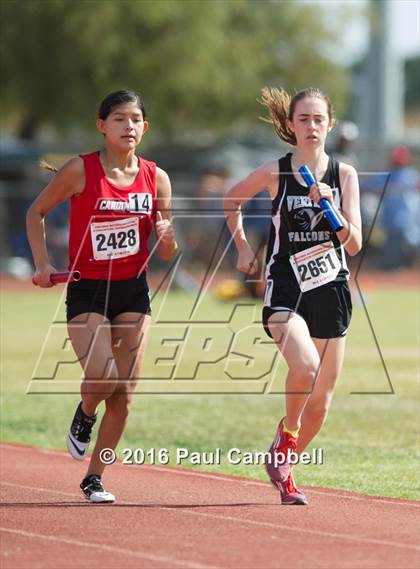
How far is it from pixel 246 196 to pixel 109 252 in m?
0.92

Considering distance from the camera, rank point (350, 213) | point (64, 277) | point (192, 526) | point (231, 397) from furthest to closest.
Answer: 1. point (231, 397)
2. point (350, 213)
3. point (64, 277)
4. point (192, 526)

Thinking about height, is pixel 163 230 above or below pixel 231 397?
above

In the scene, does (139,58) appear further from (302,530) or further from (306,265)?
(302,530)

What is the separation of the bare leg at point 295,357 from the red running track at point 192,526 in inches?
23.6

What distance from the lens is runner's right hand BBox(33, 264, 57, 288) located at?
25.9 ft

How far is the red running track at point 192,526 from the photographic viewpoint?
6.65 meters

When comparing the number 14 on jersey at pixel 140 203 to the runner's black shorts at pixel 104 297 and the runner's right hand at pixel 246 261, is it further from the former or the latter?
the runner's right hand at pixel 246 261

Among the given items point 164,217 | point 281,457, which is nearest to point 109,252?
point 164,217

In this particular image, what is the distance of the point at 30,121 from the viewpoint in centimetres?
4159

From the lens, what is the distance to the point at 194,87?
3875cm

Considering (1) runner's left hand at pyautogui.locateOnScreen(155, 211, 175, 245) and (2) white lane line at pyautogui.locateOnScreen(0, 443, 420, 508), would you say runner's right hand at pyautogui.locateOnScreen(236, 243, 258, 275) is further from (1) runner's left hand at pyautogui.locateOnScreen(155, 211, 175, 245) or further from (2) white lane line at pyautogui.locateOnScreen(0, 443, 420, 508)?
(2) white lane line at pyautogui.locateOnScreen(0, 443, 420, 508)

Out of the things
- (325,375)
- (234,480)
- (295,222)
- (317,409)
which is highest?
(295,222)

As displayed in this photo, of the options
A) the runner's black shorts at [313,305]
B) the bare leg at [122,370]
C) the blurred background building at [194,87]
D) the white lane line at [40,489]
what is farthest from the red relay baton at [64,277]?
the blurred background building at [194,87]

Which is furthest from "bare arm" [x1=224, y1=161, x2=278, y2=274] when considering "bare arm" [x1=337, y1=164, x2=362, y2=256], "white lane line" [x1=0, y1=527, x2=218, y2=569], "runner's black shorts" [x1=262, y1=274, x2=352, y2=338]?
"white lane line" [x1=0, y1=527, x2=218, y2=569]
